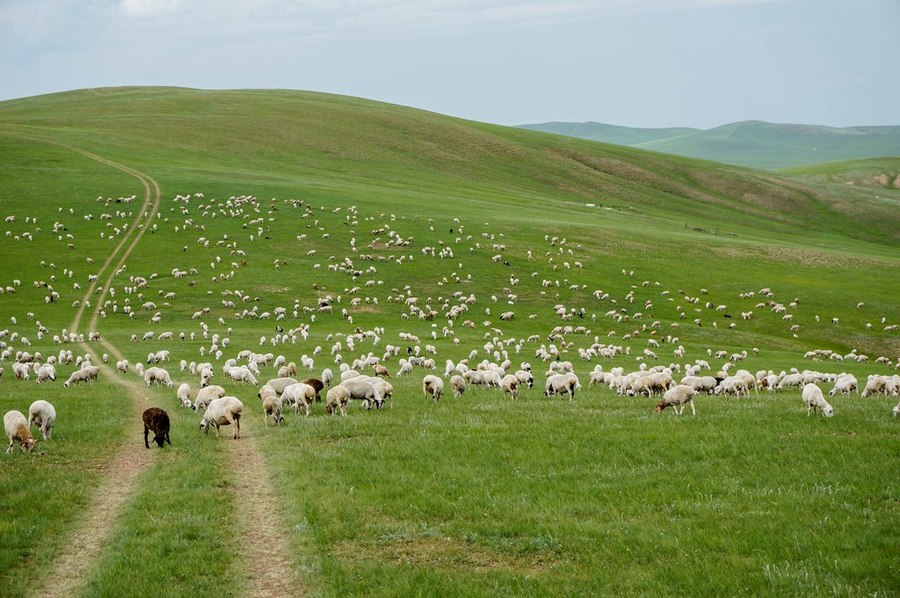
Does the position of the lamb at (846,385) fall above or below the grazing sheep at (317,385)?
below

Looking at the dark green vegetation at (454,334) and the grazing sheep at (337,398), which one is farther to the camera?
the grazing sheep at (337,398)

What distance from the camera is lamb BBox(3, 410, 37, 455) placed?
19641 millimetres

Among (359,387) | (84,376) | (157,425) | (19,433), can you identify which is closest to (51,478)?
(19,433)

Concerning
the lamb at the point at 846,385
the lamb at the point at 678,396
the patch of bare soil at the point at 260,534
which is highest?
the patch of bare soil at the point at 260,534

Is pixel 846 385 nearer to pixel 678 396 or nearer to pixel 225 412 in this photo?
pixel 678 396

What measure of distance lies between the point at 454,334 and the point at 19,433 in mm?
34864

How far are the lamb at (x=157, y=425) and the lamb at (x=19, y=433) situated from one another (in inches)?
103

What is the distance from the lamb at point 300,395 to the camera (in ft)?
84.3

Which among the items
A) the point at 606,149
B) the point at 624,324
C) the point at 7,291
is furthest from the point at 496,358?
the point at 606,149

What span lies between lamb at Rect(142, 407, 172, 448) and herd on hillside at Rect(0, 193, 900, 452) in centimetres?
3

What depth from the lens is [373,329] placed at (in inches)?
2127

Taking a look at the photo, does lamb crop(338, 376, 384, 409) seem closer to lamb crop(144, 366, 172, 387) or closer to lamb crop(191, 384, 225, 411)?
lamb crop(191, 384, 225, 411)

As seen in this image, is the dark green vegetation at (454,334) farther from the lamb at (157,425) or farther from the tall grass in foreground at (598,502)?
the lamb at (157,425)

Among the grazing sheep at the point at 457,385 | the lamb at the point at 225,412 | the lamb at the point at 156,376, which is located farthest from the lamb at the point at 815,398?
the lamb at the point at 156,376
